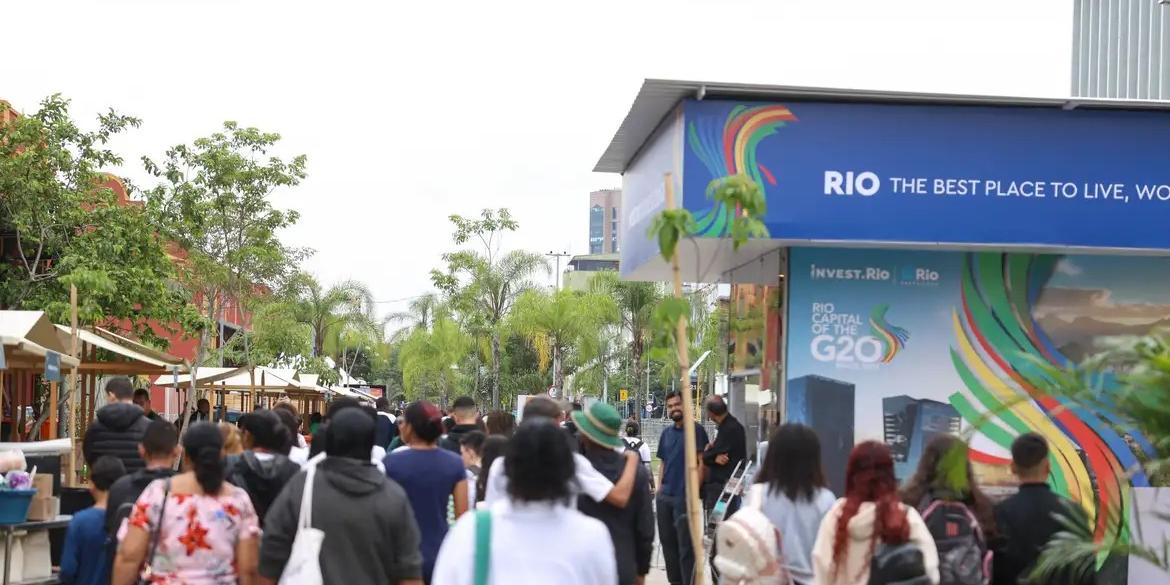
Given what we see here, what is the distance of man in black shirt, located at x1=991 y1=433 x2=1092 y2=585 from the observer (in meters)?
7.14

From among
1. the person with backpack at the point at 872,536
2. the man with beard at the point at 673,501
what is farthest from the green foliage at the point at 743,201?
the man with beard at the point at 673,501

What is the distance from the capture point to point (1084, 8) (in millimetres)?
50781

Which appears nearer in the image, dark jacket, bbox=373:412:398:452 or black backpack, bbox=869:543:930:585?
black backpack, bbox=869:543:930:585

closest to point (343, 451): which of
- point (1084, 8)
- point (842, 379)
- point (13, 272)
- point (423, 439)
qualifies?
point (423, 439)

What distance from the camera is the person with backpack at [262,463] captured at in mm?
7836

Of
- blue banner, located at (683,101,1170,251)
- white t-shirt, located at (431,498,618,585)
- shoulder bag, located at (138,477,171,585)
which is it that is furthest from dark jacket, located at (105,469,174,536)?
blue banner, located at (683,101,1170,251)

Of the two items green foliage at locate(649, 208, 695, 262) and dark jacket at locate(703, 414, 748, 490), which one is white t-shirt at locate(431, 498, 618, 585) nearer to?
green foliage at locate(649, 208, 695, 262)

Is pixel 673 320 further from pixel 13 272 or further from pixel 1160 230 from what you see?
pixel 13 272

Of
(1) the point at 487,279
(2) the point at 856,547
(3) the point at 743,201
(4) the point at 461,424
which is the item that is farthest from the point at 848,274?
(1) the point at 487,279

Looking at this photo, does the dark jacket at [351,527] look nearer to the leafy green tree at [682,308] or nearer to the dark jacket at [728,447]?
the leafy green tree at [682,308]

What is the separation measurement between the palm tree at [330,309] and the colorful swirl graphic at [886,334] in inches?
2121

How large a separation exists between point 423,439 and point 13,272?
2233 centimetres

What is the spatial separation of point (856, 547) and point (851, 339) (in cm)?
594

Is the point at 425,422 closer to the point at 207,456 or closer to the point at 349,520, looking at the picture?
the point at 207,456
